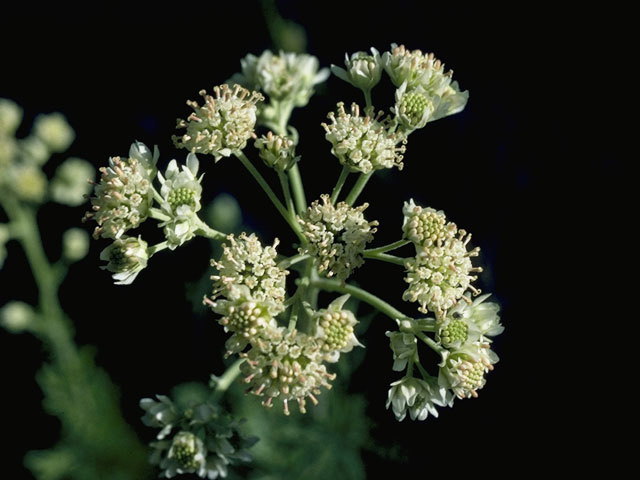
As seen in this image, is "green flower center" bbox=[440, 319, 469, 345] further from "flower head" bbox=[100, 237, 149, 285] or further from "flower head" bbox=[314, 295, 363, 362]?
"flower head" bbox=[100, 237, 149, 285]

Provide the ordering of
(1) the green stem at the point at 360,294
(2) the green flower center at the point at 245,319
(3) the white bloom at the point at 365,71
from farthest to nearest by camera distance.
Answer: (3) the white bloom at the point at 365,71 < (1) the green stem at the point at 360,294 < (2) the green flower center at the point at 245,319

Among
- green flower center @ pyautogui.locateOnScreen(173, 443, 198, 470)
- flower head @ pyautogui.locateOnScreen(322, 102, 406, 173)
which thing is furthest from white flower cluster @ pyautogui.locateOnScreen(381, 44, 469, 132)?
green flower center @ pyautogui.locateOnScreen(173, 443, 198, 470)

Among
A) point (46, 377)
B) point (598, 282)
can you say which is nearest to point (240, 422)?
point (46, 377)

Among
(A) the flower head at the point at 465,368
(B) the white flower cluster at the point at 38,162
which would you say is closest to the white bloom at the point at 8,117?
(B) the white flower cluster at the point at 38,162

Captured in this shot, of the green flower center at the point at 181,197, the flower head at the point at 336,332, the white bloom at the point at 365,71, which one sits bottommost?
the flower head at the point at 336,332

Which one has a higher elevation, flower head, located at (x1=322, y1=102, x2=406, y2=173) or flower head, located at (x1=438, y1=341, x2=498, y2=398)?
flower head, located at (x1=322, y1=102, x2=406, y2=173)

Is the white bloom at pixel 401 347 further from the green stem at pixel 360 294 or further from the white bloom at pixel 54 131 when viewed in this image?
the white bloom at pixel 54 131
